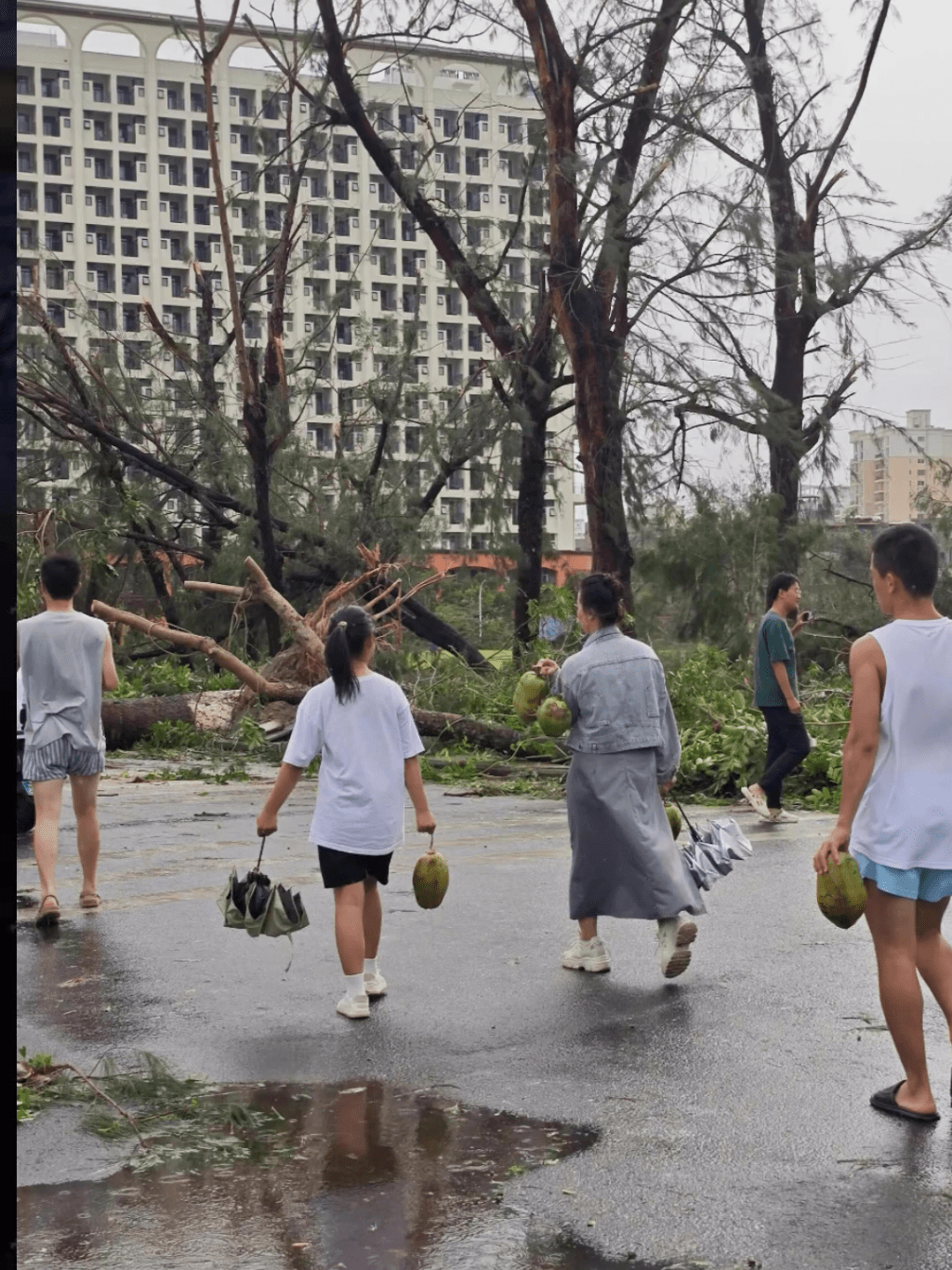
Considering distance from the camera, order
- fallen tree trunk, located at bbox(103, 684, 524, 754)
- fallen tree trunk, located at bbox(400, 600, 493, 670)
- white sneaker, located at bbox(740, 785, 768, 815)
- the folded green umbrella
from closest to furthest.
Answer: the folded green umbrella
white sneaker, located at bbox(740, 785, 768, 815)
fallen tree trunk, located at bbox(103, 684, 524, 754)
fallen tree trunk, located at bbox(400, 600, 493, 670)

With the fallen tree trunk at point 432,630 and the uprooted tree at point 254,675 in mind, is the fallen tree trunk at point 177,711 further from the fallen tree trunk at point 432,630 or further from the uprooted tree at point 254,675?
the fallen tree trunk at point 432,630

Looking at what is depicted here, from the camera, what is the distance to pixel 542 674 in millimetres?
7031

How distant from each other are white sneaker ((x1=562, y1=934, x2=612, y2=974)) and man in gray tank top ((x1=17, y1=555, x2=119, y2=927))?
2683mm

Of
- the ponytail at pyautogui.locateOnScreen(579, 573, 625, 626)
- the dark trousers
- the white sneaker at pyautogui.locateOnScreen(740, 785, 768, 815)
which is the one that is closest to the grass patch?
the ponytail at pyautogui.locateOnScreen(579, 573, 625, 626)

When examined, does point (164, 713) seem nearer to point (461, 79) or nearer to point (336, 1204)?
point (336, 1204)

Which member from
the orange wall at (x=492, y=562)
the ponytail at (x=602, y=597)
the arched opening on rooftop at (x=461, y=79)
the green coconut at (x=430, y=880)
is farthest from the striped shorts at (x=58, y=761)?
the arched opening on rooftop at (x=461, y=79)

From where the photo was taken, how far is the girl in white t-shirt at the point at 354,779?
6074 millimetres

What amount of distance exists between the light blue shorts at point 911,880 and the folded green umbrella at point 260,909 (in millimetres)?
2278

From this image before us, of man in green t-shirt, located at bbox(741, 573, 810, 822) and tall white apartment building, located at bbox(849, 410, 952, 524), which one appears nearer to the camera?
man in green t-shirt, located at bbox(741, 573, 810, 822)

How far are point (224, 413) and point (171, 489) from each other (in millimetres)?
1532

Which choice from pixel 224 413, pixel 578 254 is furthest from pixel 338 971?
pixel 224 413

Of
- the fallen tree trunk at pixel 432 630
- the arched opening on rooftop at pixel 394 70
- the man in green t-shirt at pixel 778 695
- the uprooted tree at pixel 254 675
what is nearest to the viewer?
the man in green t-shirt at pixel 778 695

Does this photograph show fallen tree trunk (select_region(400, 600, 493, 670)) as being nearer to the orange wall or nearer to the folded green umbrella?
the orange wall

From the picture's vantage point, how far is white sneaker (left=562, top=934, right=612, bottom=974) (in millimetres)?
6809
